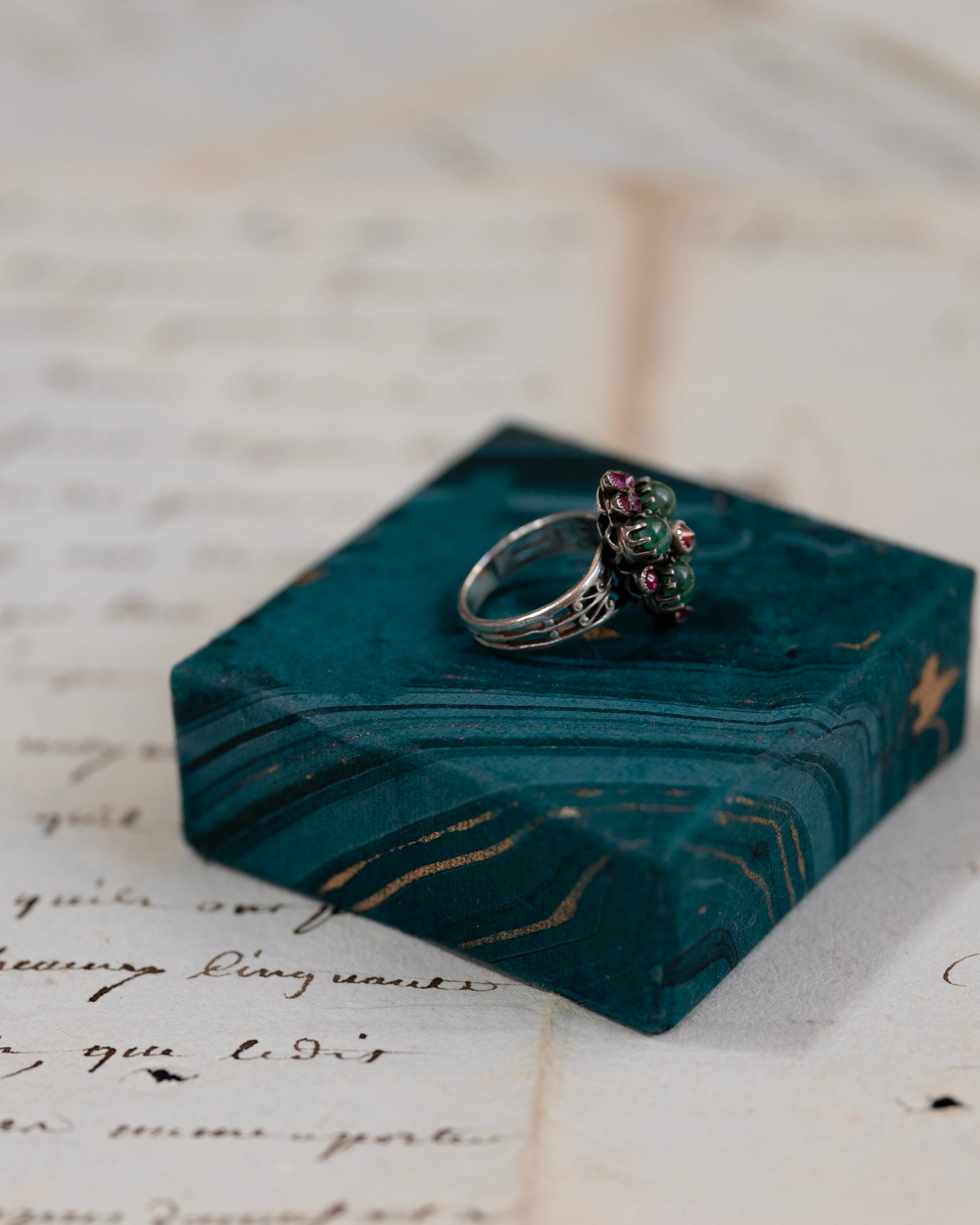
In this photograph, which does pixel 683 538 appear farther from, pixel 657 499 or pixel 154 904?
pixel 154 904

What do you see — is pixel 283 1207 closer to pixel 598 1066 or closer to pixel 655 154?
pixel 598 1066

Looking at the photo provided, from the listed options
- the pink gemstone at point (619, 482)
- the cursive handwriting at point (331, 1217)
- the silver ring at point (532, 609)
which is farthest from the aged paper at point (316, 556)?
the pink gemstone at point (619, 482)

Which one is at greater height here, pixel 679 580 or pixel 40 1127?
pixel 679 580

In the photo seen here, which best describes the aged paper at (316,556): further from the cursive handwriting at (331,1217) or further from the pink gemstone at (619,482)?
the pink gemstone at (619,482)

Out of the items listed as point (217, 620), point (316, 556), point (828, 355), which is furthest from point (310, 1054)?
point (828, 355)

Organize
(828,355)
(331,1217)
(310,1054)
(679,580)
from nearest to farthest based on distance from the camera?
(331,1217) < (310,1054) < (679,580) < (828,355)

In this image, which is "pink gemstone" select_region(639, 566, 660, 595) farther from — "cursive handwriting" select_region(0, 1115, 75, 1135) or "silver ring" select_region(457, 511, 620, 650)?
"cursive handwriting" select_region(0, 1115, 75, 1135)
